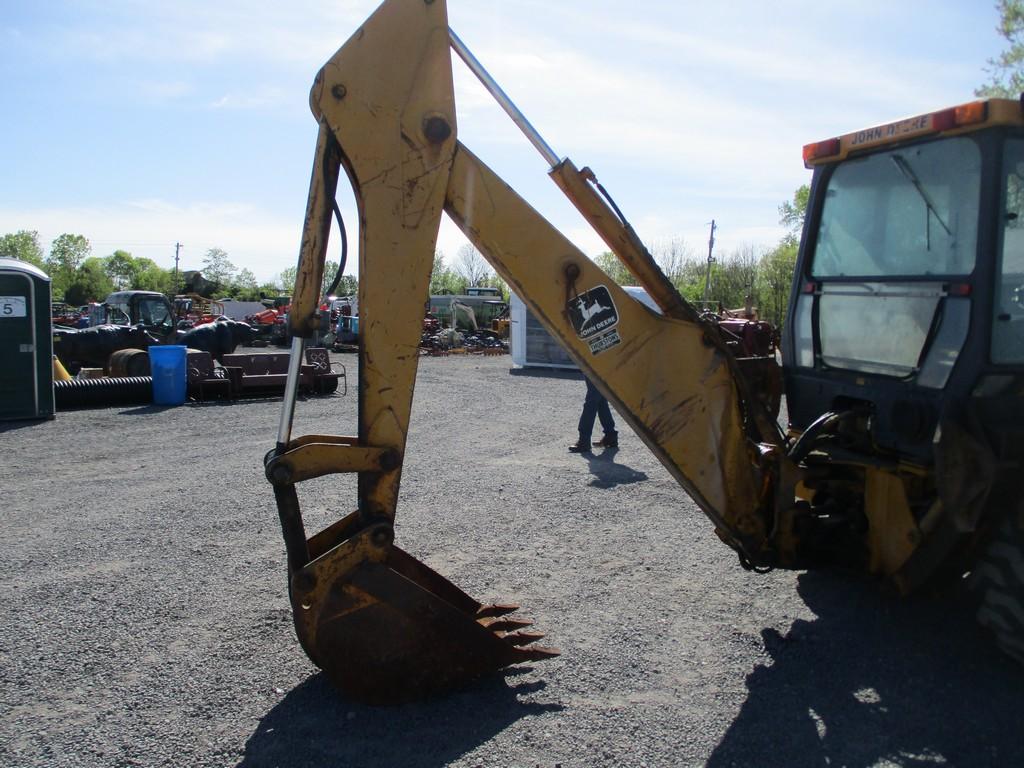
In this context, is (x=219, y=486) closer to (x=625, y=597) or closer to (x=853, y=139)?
(x=625, y=597)

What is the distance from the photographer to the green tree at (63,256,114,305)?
80.7 metres

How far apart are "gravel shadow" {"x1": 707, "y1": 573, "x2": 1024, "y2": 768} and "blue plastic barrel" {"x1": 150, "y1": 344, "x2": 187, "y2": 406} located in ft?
38.2

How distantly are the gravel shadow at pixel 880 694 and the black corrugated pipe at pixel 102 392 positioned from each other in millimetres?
11995

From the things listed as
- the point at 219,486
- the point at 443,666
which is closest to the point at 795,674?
the point at 443,666

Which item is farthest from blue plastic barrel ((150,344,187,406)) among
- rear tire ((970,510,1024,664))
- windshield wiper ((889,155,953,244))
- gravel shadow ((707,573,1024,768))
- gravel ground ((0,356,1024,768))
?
rear tire ((970,510,1024,664))

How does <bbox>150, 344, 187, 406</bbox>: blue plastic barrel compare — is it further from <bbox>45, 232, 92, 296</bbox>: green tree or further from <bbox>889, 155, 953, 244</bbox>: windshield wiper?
<bbox>45, 232, 92, 296</bbox>: green tree

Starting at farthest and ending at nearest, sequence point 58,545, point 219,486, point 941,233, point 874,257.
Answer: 1. point 219,486
2. point 58,545
3. point 874,257
4. point 941,233

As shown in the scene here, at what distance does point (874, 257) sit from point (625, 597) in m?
2.34

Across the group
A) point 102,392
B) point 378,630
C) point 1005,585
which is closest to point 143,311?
point 102,392

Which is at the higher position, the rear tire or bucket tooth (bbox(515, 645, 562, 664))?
the rear tire

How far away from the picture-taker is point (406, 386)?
134 inches

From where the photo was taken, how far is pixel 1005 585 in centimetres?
369

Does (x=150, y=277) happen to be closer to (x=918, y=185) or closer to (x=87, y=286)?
(x=87, y=286)

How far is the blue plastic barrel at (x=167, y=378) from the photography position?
44.8ft
